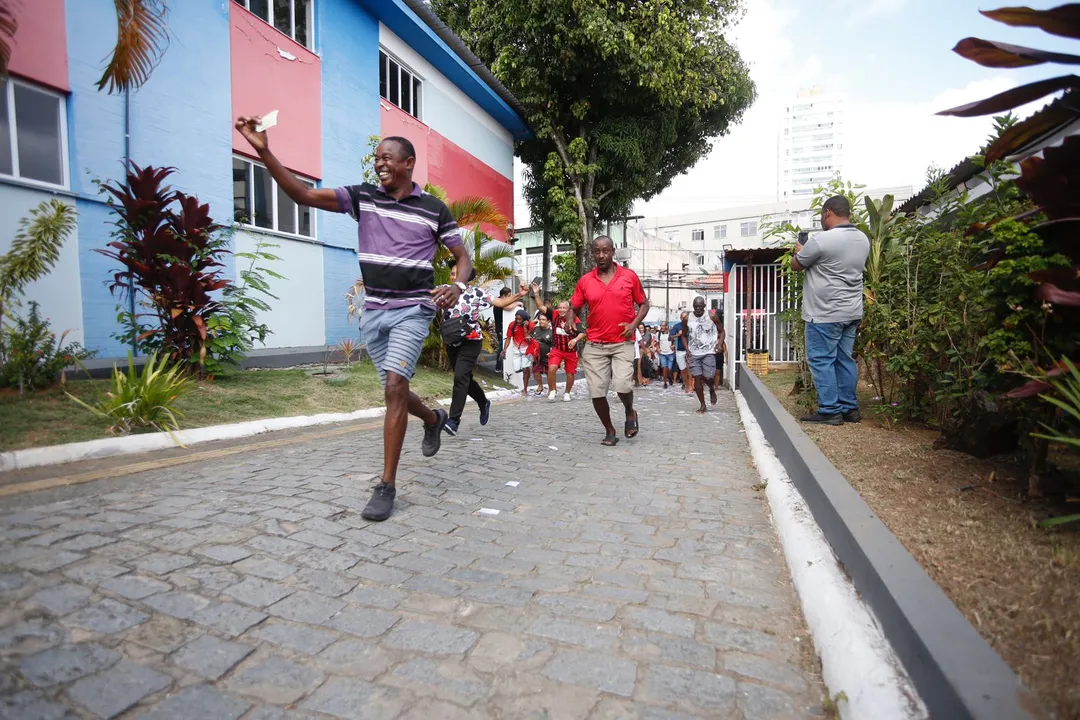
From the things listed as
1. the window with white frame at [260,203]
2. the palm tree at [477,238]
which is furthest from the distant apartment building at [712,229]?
the window with white frame at [260,203]

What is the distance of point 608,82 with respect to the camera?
17266 millimetres

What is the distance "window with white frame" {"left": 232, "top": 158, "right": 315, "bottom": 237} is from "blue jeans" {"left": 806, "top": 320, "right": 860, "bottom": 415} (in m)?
7.81

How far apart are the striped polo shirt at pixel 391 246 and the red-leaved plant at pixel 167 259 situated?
3701 millimetres

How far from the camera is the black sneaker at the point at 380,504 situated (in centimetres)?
331

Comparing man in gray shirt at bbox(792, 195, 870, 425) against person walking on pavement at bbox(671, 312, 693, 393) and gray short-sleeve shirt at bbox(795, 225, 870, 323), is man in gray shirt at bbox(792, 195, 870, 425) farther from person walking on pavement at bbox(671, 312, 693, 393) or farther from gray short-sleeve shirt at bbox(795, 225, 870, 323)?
person walking on pavement at bbox(671, 312, 693, 393)

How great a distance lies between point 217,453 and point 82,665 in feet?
11.0

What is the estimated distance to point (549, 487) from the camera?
4289 millimetres

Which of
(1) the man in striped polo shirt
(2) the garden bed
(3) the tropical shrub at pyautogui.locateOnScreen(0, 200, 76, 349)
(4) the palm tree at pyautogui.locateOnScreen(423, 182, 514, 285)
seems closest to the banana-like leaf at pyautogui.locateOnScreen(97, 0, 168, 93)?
(3) the tropical shrub at pyautogui.locateOnScreen(0, 200, 76, 349)

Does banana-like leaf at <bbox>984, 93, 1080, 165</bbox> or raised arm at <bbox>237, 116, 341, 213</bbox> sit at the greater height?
raised arm at <bbox>237, 116, 341, 213</bbox>

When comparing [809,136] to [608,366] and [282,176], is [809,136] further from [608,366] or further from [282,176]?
[282,176]

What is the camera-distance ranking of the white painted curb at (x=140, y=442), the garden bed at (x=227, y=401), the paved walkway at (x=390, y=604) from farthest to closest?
the garden bed at (x=227, y=401), the white painted curb at (x=140, y=442), the paved walkway at (x=390, y=604)

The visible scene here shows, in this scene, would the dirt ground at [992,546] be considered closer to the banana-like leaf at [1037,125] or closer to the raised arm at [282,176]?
the banana-like leaf at [1037,125]

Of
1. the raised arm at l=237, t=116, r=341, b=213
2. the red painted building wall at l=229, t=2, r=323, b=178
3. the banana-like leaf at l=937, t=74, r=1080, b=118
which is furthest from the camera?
Answer: the red painted building wall at l=229, t=2, r=323, b=178

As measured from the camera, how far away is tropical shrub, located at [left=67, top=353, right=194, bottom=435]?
16.7 ft
